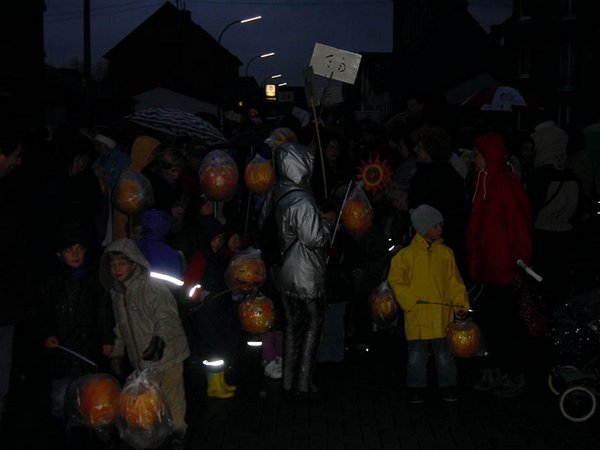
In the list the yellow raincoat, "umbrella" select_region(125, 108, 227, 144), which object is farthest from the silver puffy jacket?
"umbrella" select_region(125, 108, 227, 144)

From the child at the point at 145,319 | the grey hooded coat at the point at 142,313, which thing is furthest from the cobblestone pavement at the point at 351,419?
the grey hooded coat at the point at 142,313

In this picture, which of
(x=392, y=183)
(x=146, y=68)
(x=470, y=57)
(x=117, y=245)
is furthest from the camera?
(x=146, y=68)

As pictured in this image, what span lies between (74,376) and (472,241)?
132 inches

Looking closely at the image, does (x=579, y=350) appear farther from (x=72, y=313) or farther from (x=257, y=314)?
(x=72, y=313)

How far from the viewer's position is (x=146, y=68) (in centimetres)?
7788

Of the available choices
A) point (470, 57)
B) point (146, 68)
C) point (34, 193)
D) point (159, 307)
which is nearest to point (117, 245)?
point (159, 307)

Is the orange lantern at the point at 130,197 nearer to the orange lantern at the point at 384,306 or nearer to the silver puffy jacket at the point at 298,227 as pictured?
the silver puffy jacket at the point at 298,227

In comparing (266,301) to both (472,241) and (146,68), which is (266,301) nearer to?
(472,241)

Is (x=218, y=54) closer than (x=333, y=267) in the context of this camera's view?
No

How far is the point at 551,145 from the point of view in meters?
8.88

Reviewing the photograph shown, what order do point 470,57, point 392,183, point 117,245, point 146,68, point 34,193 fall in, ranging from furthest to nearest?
1. point 146,68
2. point 470,57
3. point 392,183
4. point 34,193
5. point 117,245

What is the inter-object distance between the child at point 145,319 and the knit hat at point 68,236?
280 mm

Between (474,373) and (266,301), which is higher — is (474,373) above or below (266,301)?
below

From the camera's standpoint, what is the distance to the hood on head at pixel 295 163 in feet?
25.1
